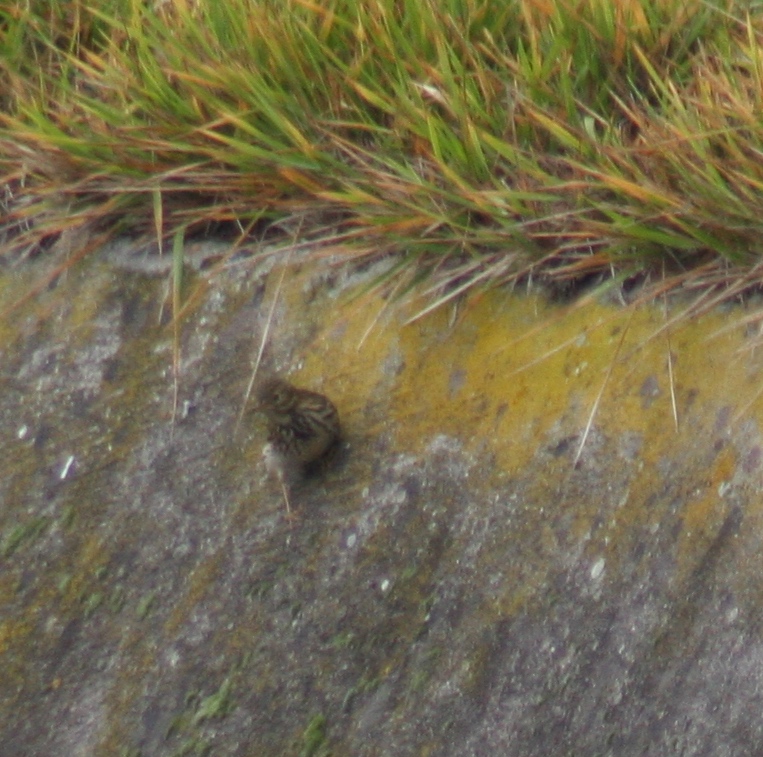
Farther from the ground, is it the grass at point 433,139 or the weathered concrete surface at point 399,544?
the grass at point 433,139

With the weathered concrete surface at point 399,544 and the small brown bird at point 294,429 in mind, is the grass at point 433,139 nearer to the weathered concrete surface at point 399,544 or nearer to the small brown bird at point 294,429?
the weathered concrete surface at point 399,544

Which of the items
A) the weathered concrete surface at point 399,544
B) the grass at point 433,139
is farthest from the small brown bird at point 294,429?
the grass at point 433,139

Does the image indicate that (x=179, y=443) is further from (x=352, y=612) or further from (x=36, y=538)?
(x=352, y=612)

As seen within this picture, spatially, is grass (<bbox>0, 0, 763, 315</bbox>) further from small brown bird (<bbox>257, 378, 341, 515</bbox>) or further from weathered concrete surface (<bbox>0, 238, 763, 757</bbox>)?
small brown bird (<bbox>257, 378, 341, 515</bbox>)

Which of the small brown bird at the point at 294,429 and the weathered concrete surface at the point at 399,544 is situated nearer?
the weathered concrete surface at the point at 399,544

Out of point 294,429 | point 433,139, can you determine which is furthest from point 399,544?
point 433,139

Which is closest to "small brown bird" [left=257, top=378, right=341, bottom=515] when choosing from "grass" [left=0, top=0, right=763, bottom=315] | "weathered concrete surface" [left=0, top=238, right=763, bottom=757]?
"weathered concrete surface" [left=0, top=238, right=763, bottom=757]

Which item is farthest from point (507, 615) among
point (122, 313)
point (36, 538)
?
point (122, 313)
